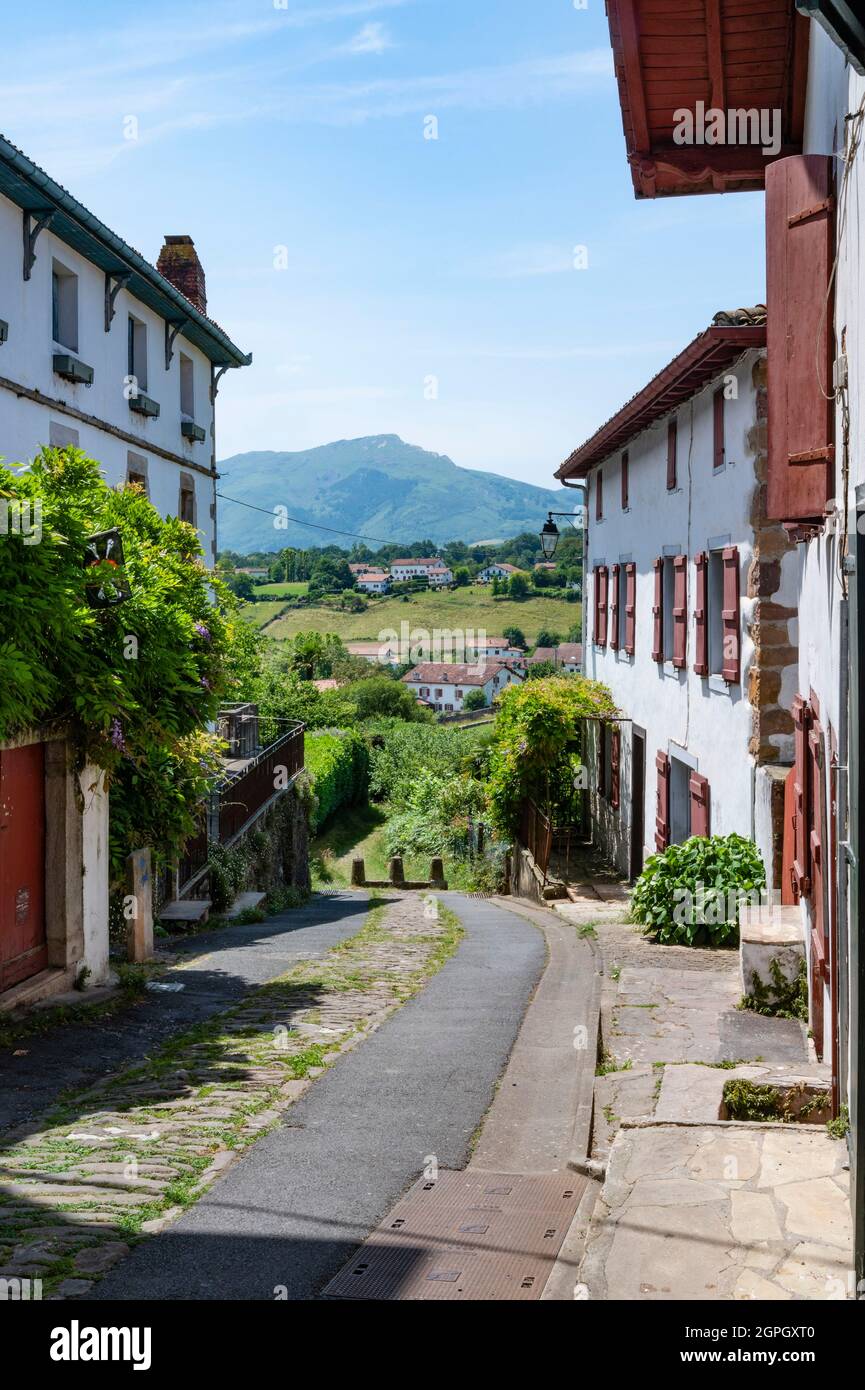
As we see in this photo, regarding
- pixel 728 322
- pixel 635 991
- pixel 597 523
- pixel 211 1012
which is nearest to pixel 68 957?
pixel 211 1012

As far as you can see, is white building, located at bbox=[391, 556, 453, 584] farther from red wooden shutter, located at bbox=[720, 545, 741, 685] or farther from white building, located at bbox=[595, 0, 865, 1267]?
white building, located at bbox=[595, 0, 865, 1267]

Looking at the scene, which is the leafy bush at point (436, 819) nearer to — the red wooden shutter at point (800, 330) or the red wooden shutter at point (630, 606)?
the red wooden shutter at point (630, 606)

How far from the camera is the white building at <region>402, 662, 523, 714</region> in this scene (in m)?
108

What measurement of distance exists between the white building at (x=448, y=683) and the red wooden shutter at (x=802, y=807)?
320 feet

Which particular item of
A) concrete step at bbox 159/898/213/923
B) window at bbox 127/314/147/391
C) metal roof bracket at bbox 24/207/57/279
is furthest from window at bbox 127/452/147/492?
concrete step at bbox 159/898/213/923

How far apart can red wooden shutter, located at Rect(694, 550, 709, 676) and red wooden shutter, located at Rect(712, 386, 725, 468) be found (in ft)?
3.81

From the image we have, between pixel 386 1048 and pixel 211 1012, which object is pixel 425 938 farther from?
pixel 386 1048

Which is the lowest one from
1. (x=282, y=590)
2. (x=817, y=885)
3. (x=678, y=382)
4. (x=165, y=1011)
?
(x=165, y=1011)

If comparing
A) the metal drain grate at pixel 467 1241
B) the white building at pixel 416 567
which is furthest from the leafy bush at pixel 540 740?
the white building at pixel 416 567

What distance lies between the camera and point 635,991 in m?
9.73

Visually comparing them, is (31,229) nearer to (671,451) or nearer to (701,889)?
(671,451)

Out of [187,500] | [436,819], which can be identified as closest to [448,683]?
[436,819]

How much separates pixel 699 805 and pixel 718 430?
4.15m

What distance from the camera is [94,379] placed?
53.6 feet
